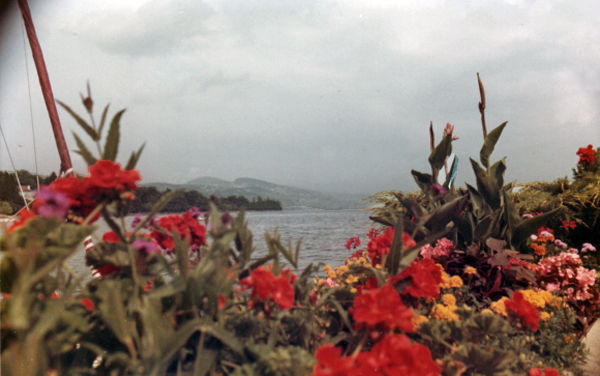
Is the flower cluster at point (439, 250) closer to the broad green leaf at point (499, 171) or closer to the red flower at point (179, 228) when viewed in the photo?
the broad green leaf at point (499, 171)

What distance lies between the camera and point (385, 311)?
892 millimetres

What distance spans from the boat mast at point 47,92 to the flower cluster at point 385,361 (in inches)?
81.7

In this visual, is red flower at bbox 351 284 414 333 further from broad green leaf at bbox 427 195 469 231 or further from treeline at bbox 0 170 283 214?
broad green leaf at bbox 427 195 469 231

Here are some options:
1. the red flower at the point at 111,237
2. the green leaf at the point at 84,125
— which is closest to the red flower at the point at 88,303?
the red flower at the point at 111,237

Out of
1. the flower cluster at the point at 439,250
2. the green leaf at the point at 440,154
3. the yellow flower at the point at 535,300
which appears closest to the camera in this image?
the yellow flower at the point at 535,300

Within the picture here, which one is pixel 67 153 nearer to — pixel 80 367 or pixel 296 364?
pixel 80 367

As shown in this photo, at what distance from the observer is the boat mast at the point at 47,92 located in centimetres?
204

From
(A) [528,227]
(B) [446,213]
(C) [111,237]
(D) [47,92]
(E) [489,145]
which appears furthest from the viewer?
(E) [489,145]

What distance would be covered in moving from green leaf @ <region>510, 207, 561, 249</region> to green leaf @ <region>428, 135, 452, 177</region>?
73 centimetres

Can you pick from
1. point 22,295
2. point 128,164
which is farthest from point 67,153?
point 22,295

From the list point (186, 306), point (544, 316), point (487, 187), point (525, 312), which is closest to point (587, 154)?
point (487, 187)

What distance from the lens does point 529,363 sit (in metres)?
1.34

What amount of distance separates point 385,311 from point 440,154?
2.27 metres

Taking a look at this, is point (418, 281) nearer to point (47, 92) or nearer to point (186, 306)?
point (186, 306)
